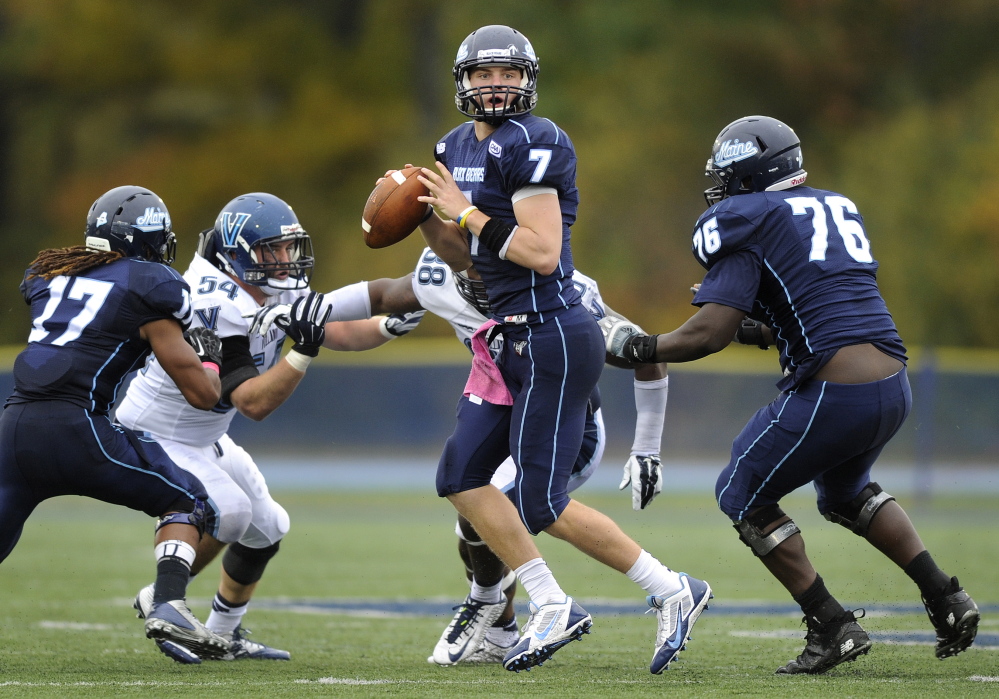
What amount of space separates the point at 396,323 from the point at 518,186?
1.18 metres

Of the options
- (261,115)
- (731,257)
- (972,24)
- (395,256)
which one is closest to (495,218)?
(731,257)

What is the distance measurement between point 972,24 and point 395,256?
7.93 meters

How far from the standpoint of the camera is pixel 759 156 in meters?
4.26

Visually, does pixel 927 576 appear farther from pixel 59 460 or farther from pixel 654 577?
pixel 59 460

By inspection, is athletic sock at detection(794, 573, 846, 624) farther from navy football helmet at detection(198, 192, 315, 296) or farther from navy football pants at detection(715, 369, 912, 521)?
navy football helmet at detection(198, 192, 315, 296)

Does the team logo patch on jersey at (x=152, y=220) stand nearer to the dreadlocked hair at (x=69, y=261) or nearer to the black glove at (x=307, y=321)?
the dreadlocked hair at (x=69, y=261)

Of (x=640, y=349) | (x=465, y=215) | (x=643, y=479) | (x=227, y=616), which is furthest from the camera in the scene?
(x=227, y=616)

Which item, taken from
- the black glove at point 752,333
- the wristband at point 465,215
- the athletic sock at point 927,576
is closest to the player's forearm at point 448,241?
the wristband at point 465,215

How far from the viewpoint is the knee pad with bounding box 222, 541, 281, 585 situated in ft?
15.6

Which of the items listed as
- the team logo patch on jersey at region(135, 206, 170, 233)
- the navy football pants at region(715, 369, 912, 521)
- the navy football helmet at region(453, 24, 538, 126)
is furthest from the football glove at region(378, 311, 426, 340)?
the navy football pants at region(715, 369, 912, 521)

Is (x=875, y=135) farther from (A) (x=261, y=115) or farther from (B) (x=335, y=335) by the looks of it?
(B) (x=335, y=335)

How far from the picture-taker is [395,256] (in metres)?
16.6

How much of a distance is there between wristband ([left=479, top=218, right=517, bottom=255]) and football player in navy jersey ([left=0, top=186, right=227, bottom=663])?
0.97m

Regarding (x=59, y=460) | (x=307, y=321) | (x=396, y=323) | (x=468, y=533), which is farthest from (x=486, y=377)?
(x=59, y=460)
